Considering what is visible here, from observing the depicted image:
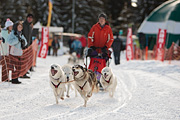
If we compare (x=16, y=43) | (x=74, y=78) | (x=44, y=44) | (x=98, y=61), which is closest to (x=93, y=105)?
(x=74, y=78)

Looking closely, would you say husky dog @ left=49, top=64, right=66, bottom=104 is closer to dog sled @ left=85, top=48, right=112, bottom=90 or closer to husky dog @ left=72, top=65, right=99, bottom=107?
husky dog @ left=72, top=65, right=99, bottom=107

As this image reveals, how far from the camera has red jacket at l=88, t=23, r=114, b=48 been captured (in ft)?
23.1

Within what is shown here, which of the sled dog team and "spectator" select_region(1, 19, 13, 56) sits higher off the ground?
"spectator" select_region(1, 19, 13, 56)

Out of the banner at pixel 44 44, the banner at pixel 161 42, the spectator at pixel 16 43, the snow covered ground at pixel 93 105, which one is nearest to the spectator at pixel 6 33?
the spectator at pixel 16 43

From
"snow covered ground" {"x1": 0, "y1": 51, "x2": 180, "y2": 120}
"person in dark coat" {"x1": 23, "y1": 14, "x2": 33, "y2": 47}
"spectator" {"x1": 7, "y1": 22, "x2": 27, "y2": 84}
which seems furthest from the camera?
"person in dark coat" {"x1": 23, "y1": 14, "x2": 33, "y2": 47}

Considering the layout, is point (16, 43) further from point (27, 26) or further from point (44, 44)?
point (44, 44)

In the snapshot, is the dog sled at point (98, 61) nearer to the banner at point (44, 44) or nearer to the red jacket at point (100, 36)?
the red jacket at point (100, 36)

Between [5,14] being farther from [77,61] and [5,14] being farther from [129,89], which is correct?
[129,89]

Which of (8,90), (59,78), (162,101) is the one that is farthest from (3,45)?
(162,101)

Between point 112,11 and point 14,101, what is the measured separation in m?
55.8

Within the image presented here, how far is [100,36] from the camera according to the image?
23.3 feet

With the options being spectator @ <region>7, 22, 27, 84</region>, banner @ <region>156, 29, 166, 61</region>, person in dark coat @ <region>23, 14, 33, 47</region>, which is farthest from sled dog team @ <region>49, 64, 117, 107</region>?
banner @ <region>156, 29, 166, 61</region>

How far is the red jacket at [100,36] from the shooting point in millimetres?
7051

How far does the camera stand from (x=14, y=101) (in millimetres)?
6004
